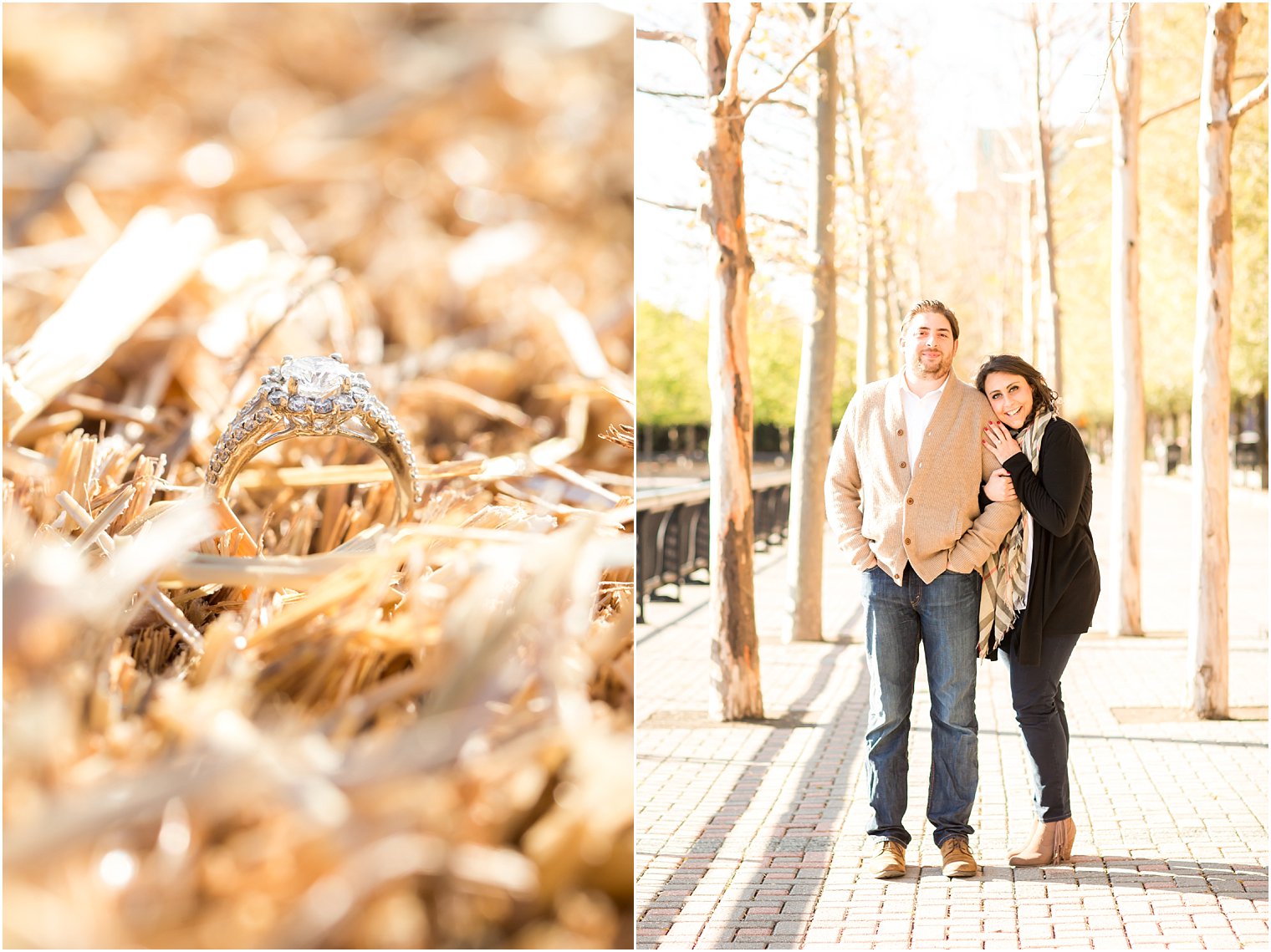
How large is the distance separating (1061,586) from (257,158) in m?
1.73

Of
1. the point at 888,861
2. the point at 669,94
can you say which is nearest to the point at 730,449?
the point at 669,94

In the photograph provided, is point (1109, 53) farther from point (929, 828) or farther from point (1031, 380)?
point (929, 828)

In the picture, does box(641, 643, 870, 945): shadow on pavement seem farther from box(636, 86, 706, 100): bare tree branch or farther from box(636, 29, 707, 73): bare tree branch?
box(636, 29, 707, 73): bare tree branch

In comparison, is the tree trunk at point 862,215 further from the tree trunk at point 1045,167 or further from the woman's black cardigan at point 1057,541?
the woman's black cardigan at point 1057,541

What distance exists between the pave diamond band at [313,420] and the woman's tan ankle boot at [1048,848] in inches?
73.0

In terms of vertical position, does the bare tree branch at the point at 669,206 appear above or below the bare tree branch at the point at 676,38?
below

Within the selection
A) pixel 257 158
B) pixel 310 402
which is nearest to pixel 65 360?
pixel 310 402

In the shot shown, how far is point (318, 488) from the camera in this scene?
131cm

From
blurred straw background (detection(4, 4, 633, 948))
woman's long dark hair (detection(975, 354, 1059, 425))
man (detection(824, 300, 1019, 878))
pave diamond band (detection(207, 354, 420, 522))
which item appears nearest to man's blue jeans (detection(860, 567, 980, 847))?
man (detection(824, 300, 1019, 878))

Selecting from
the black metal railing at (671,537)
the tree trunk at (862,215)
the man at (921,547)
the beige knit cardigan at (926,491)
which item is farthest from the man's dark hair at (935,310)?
the tree trunk at (862,215)

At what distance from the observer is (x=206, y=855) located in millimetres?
493

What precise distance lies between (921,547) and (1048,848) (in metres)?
0.74

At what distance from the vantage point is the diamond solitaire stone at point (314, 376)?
3.71 ft

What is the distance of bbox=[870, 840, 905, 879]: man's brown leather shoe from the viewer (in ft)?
7.88
